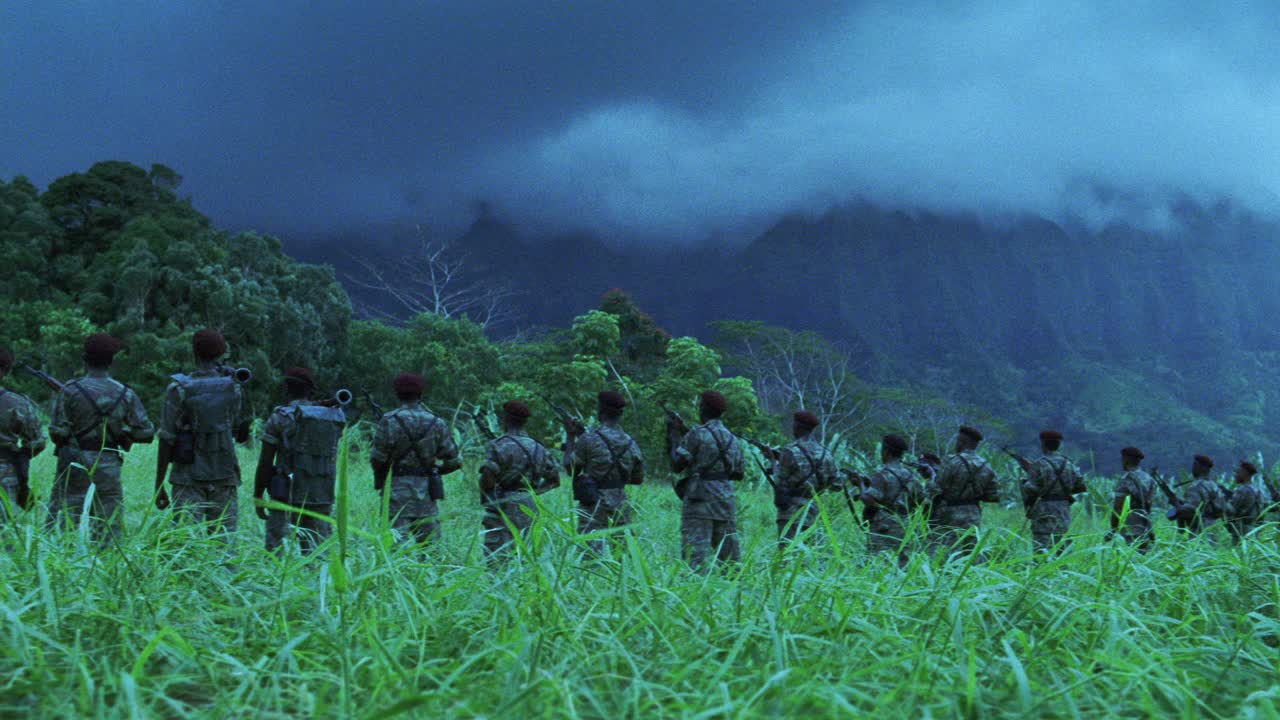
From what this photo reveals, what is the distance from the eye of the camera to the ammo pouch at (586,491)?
7.51 metres

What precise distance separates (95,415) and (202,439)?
72cm

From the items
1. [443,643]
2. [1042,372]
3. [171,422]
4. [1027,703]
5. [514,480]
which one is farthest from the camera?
[1042,372]

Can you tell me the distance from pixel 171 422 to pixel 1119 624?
18.7ft

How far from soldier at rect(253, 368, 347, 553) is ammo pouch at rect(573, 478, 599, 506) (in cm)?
198

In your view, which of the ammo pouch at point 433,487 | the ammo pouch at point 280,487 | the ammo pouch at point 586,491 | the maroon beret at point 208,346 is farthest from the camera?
the ammo pouch at point 586,491

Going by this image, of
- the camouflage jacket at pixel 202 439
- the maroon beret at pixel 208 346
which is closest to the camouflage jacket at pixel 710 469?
the camouflage jacket at pixel 202 439

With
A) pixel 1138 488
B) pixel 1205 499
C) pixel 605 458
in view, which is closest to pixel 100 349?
pixel 605 458

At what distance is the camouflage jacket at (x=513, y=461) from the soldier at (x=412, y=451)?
289 millimetres

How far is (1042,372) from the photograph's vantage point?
103 metres

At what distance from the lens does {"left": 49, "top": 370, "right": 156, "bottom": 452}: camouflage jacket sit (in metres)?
6.10

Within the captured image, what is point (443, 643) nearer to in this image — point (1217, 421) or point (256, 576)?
point (256, 576)

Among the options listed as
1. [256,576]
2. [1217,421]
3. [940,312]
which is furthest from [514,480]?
[940,312]

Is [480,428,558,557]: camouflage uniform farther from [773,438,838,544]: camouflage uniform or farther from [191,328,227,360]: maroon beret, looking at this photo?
[773,438,838,544]: camouflage uniform

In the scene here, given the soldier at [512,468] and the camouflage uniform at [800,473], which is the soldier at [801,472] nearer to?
the camouflage uniform at [800,473]
